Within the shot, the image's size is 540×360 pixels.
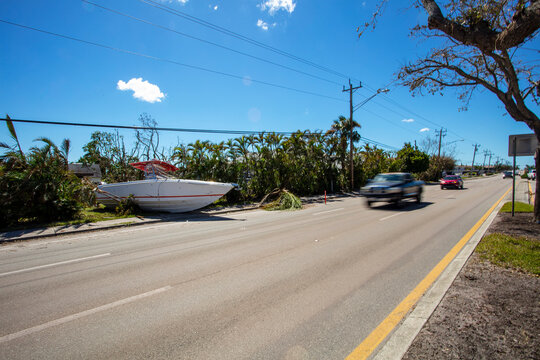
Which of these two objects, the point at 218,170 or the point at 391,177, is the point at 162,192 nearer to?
the point at 218,170

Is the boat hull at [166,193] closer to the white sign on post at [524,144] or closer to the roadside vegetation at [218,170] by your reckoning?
the roadside vegetation at [218,170]

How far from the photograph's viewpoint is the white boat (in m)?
11.8

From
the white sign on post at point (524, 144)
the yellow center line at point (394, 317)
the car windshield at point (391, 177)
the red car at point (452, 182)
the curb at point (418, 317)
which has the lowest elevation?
the yellow center line at point (394, 317)

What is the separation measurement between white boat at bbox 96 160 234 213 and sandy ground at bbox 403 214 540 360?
10.3m

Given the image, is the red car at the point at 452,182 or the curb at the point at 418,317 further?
the red car at the point at 452,182

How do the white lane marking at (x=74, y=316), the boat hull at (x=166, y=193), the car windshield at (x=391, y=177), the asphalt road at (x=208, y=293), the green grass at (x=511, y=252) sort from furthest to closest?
the car windshield at (x=391, y=177) → the boat hull at (x=166, y=193) → the green grass at (x=511, y=252) → the white lane marking at (x=74, y=316) → the asphalt road at (x=208, y=293)

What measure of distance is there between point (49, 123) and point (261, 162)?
11.7 m

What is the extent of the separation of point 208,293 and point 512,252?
18.8 ft

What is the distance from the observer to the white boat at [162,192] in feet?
38.8

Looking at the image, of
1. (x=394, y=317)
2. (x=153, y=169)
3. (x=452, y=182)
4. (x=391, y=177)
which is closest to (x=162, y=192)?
(x=153, y=169)

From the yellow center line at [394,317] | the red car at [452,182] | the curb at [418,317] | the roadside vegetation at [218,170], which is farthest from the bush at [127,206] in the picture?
the red car at [452,182]

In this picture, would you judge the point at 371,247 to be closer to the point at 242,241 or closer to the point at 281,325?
the point at 242,241

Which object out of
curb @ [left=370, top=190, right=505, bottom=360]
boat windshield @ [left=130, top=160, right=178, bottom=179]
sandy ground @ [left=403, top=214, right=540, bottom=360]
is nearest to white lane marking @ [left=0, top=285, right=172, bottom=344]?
curb @ [left=370, top=190, right=505, bottom=360]

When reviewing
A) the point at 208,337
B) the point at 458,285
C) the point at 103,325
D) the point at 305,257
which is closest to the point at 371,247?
the point at 305,257
